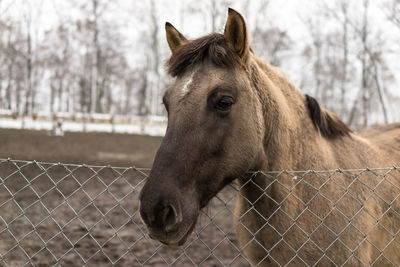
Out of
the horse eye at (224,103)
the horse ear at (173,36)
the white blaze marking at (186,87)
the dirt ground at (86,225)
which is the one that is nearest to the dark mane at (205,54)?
the white blaze marking at (186,87)

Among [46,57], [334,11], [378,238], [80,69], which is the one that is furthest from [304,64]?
[378,238]

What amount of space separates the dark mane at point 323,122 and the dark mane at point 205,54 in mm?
1017

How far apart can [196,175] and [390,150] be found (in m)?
2.49

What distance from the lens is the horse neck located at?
256cm

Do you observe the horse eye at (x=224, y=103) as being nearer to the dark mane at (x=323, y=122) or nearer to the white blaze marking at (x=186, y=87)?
the white blaze marking at (x=186, y=87)

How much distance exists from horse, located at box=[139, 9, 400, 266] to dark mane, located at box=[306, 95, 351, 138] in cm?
11

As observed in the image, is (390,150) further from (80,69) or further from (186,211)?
(80,69)

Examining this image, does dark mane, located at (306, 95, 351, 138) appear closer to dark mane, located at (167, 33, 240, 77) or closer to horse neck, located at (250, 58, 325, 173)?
Result: horse neck, located at (250, 58, 325, 173)

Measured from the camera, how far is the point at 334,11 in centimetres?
2209

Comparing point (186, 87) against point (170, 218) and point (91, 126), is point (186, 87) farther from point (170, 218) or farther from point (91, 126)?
point (91, 126)

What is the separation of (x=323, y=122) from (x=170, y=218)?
1.88m

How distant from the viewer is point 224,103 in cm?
225

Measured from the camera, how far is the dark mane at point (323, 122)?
3.00m

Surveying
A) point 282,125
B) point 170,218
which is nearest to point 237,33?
point 282,125
